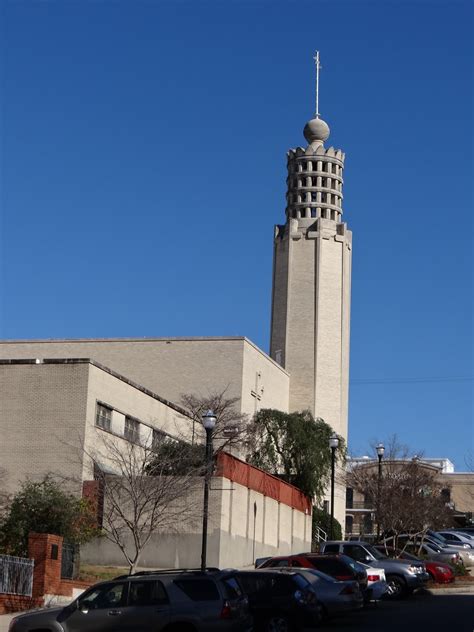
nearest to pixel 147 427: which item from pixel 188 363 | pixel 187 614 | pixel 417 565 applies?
pixel 188 363

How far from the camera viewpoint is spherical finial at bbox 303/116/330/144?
97438 mm

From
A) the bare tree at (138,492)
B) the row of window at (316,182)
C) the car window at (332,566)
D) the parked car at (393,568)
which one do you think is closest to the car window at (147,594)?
the car window at (332,566)

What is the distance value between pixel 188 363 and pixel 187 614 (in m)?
49.7

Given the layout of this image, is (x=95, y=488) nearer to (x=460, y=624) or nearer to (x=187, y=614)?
(x=460, y=624)

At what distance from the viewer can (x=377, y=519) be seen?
54000 millimetres

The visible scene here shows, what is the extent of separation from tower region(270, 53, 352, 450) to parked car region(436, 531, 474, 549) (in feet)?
78.7

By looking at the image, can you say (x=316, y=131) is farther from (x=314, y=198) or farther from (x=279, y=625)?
(x=279, y=625)

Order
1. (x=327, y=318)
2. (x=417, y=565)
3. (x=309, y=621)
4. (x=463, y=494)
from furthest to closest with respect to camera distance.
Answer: (x=463, y=494) → (x=327, y=318) → (x=417, y=565) → (x=309, y=621)

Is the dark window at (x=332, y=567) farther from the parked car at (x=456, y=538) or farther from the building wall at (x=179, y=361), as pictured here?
the building wall at (x=179, y=361)

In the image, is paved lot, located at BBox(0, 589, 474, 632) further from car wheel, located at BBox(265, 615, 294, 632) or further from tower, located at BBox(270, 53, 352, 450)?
tower, located at BBox(270, 53, 352, 450)

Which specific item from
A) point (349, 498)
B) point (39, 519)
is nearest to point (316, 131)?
point (349, 498)

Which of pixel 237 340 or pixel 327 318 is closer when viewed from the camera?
pixel 237 340

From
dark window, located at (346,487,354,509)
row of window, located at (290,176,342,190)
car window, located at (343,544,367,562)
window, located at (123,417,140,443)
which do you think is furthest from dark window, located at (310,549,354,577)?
dark window, located at (346,487,354,509)

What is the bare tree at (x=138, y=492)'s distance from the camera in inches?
1508
